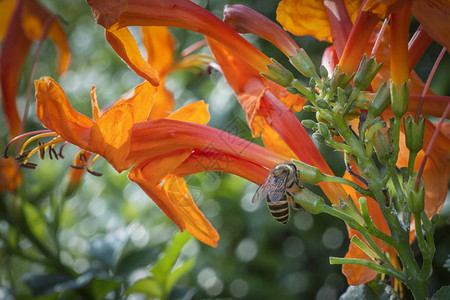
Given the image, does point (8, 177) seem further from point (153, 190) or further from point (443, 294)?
point (443, 294)

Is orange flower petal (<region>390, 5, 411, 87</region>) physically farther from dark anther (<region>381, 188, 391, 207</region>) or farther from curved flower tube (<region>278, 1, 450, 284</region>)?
dark anther (<region>381, 188, 391, 207</region>)

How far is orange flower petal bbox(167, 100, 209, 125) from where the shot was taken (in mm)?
1431

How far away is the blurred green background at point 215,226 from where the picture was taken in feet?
6.93

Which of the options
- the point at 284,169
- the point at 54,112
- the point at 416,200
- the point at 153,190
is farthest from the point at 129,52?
the point at 416,200

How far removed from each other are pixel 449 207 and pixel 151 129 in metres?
1.08

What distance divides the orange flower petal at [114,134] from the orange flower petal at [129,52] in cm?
8

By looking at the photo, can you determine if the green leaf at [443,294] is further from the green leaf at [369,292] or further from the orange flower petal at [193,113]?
the orange flower petal at [193,113]

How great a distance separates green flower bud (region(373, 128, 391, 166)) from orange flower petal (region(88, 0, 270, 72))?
1.20 ft

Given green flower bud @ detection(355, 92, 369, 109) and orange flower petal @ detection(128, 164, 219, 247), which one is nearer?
green flower bud @ detection(355, 92, 369, 109)

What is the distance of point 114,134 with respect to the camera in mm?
1206

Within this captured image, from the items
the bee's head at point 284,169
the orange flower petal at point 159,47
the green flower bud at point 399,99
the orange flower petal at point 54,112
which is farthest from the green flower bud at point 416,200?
the orange flower petal at point 159,47

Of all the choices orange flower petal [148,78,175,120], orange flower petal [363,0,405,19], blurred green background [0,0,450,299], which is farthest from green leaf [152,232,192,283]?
orange flower petal [363,0,405,19]

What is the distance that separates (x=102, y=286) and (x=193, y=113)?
83 centimetres

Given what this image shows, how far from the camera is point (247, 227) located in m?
2.40
